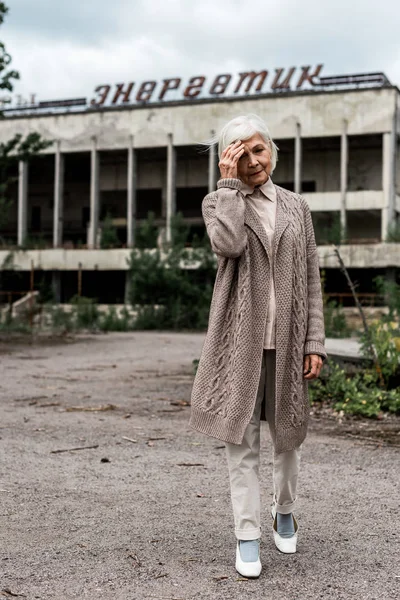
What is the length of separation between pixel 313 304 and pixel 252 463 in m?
0.81

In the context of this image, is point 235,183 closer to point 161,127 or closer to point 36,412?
point 36,412

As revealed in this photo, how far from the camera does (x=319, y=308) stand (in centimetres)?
396

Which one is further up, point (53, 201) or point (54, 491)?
point (53, 201)

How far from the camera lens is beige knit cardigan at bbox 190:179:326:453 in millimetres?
3637

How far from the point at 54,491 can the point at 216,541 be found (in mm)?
1440

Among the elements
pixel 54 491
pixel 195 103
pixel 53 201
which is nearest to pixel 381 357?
pixel 54 491

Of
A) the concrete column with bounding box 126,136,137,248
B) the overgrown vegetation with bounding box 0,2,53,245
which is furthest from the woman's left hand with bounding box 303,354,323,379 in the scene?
the concrete column with bounding box 126,136,137,248

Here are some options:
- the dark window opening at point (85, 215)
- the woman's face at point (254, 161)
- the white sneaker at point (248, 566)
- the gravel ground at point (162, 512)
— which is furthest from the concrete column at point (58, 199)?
the white sneaker at point (248, 566)

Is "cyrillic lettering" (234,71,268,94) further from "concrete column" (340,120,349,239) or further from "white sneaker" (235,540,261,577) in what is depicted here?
"white sneaker" (235,540,261,577)

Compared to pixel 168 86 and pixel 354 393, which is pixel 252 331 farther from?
pixel 168 86

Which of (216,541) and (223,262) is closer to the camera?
(223,262)

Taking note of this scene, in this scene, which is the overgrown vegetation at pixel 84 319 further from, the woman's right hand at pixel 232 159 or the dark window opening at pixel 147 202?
the woman's right hand at pixel 232 159

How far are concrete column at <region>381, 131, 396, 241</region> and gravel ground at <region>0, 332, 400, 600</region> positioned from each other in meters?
37.6

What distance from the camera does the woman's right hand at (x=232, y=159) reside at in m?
3.70
